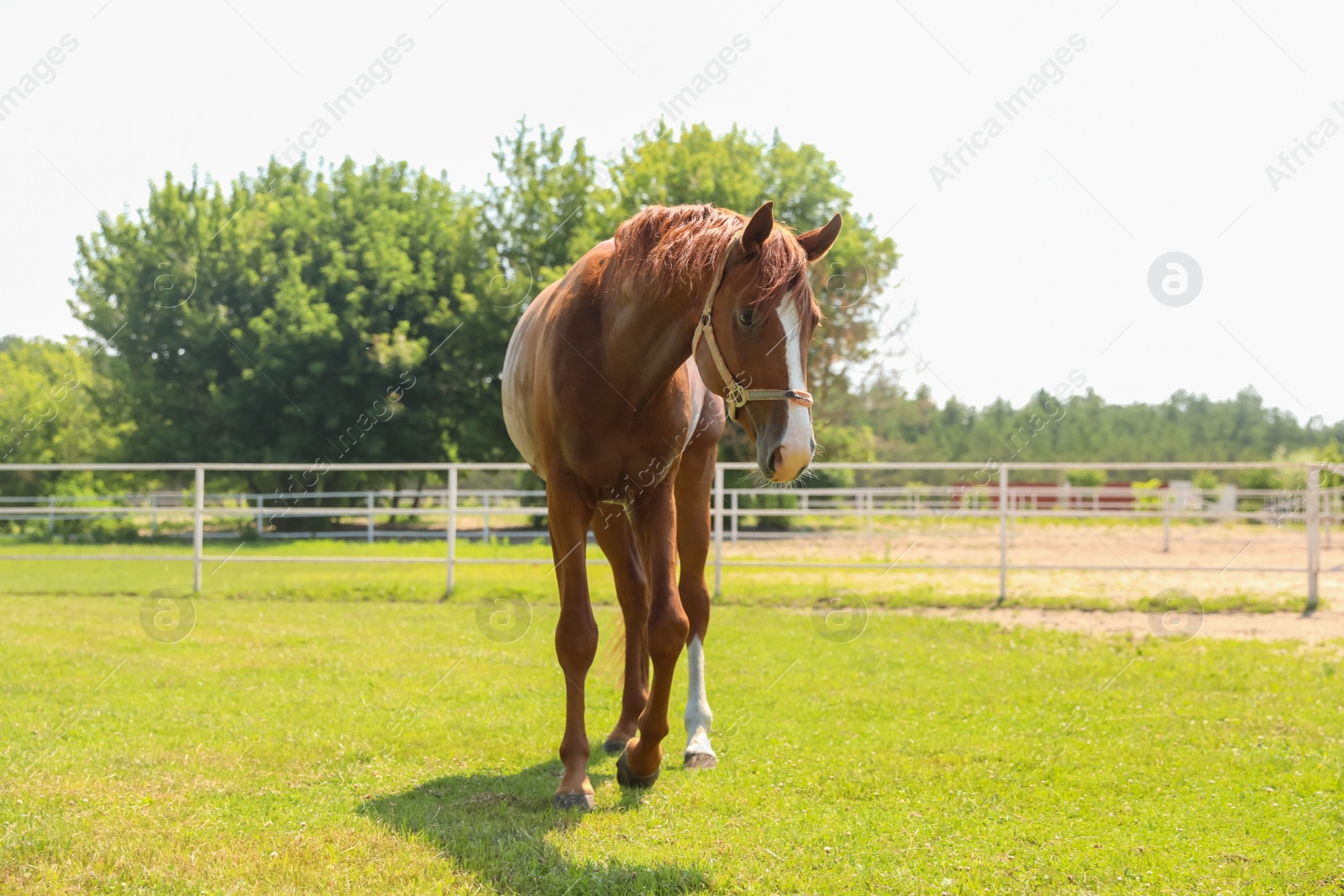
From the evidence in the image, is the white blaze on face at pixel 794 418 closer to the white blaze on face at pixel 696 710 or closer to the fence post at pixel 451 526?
the white blaze on face at pixel 696 710

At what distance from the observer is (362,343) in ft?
83.1

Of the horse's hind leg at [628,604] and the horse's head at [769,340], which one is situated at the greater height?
the horse's head at [769,340]

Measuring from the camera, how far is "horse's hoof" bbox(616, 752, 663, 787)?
3.62 meters

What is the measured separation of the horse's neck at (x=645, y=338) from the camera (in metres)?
3.24

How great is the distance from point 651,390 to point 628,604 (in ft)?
3.59

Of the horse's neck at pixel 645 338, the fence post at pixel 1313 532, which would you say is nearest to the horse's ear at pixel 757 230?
the horse's neck at pixel 645 338

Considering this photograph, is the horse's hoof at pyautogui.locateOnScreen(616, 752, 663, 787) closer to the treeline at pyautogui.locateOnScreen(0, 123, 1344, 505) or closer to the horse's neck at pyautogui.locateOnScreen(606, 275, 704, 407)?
the horse's neck at pyautogui.locateOnScreen(606, 275, 704, 407)

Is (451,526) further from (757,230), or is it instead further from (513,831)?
(757,230)

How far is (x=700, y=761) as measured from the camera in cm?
398

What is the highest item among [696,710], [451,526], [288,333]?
[288,333]

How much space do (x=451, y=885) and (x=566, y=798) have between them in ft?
2.56

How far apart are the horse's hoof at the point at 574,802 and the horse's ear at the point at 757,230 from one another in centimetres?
197

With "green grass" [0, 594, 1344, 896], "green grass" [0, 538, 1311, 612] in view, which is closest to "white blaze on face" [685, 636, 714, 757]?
"green grass" [0, 594, 1344, 896]

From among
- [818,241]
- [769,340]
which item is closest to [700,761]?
[769,340]
